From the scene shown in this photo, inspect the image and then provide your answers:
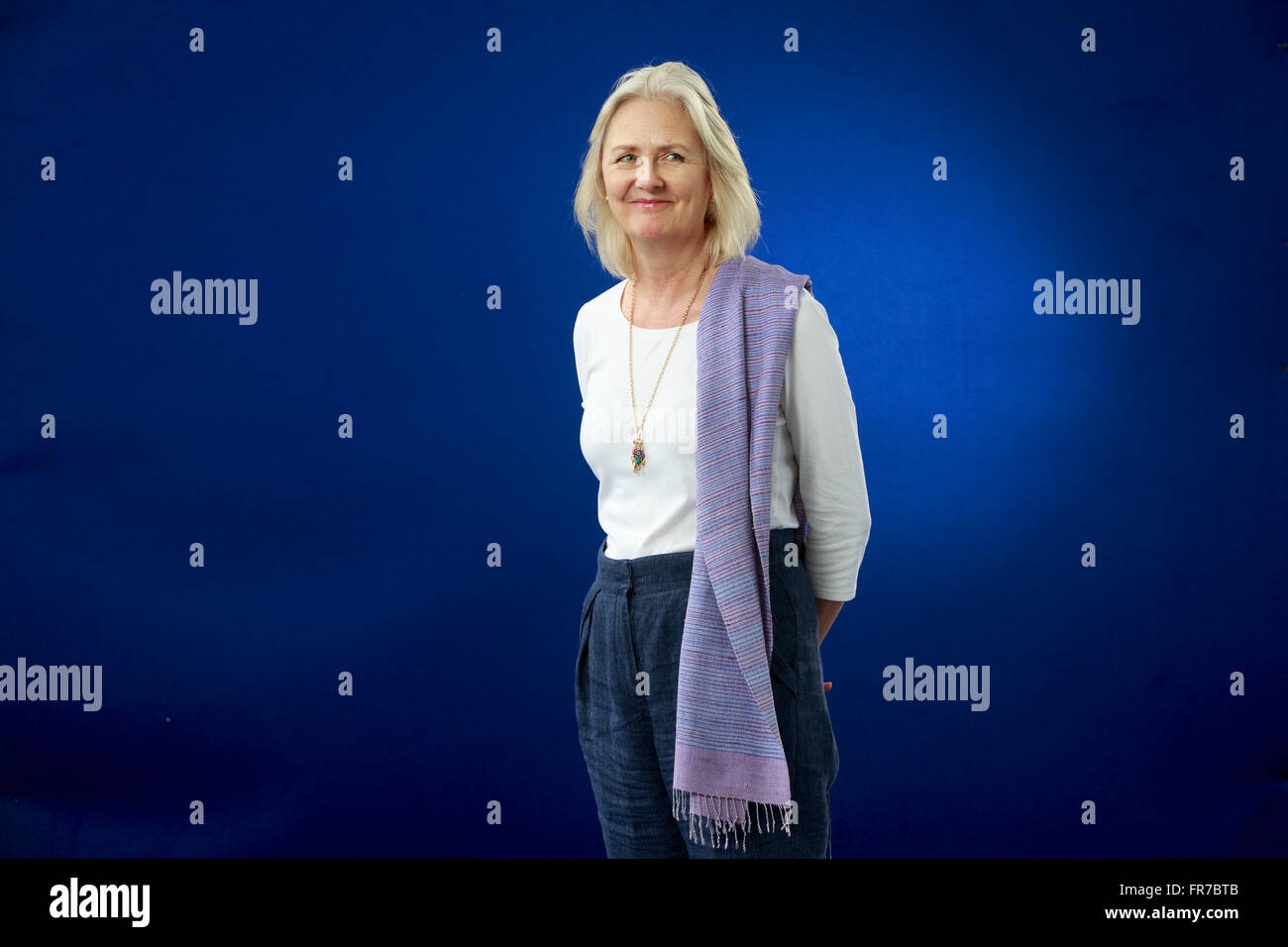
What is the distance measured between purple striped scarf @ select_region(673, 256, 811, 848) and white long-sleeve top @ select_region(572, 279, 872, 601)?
4 centimetres

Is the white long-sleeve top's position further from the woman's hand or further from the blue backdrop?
the blue backdrop

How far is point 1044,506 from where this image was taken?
9.23 feet

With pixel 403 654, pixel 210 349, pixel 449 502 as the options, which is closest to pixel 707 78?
pixel 449 502

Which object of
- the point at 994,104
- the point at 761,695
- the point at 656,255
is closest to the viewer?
the point at 761,695

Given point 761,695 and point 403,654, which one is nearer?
point 761,695

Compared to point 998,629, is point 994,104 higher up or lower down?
higher up

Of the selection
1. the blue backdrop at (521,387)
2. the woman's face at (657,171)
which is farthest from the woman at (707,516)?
the blue backdrop at (521,387)

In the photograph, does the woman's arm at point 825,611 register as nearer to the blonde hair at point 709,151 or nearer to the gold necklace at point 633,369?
the gold necklace at point 633,369

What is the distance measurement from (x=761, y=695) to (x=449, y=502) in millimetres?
1514

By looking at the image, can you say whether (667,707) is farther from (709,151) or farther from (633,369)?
(709,151)

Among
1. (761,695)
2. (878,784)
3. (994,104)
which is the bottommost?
(878,784)

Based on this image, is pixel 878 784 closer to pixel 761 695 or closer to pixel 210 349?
pixel 761 695

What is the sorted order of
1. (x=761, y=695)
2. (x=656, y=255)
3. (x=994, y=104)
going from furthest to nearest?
1. (x=994, y=104)
2. (x=656, y=255)
3. (x=761, y=695)

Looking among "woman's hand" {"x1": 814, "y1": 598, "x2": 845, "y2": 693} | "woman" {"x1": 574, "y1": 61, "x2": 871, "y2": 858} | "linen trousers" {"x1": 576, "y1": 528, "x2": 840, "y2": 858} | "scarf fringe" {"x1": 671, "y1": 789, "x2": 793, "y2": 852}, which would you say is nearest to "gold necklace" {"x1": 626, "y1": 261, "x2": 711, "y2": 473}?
"woman" {"x1": 574, "y1": 61, "x2": 871, "y2": 858}
